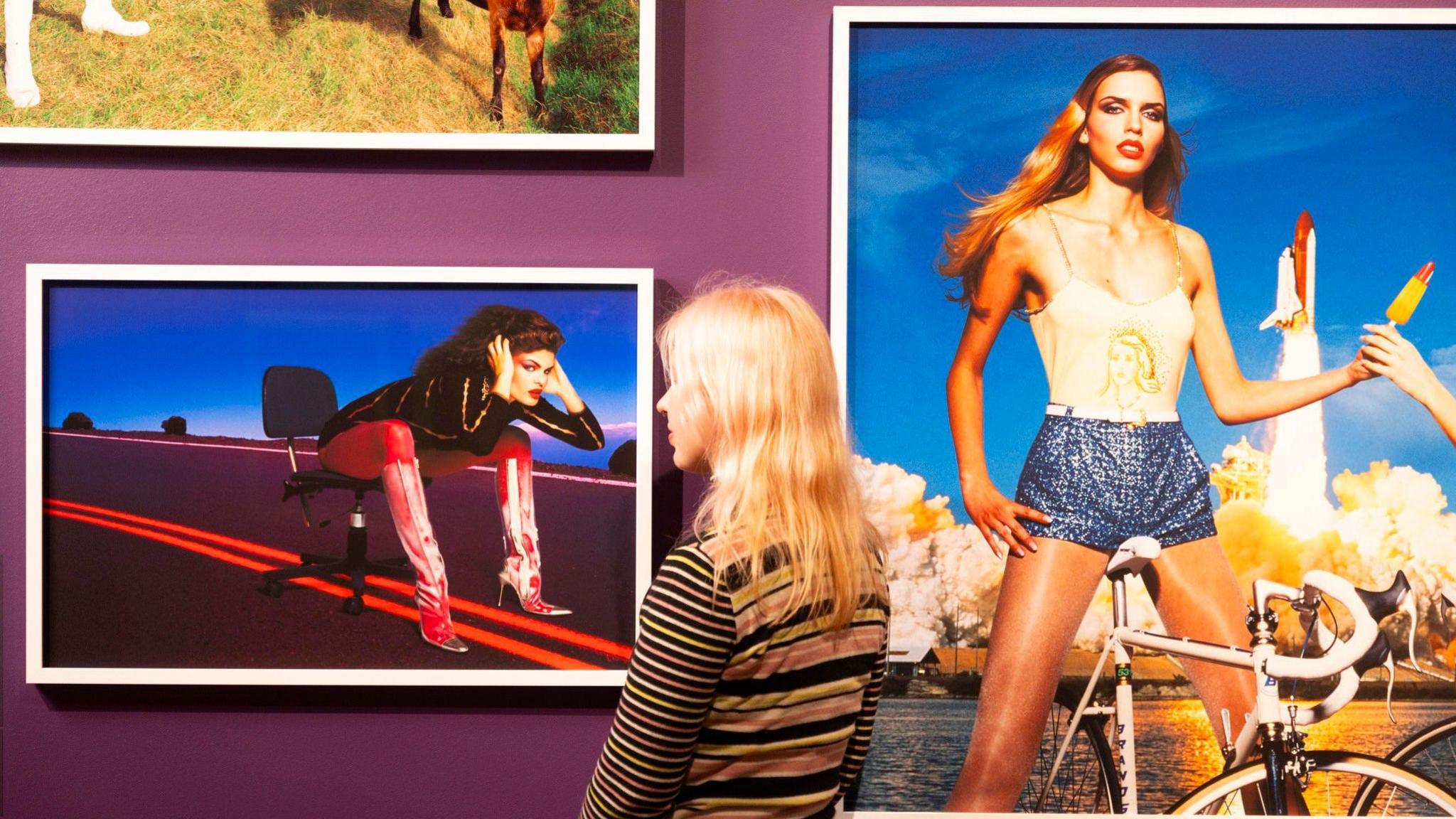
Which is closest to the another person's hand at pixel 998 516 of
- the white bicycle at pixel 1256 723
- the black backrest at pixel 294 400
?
the white bicycle at pixel 1256 723

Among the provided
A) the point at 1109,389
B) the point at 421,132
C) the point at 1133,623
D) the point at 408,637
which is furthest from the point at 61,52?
the point at 1133,623

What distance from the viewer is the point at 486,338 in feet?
4.54

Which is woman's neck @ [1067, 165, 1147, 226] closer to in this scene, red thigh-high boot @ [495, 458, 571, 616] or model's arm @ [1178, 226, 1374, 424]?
model's arm @ [1178, 226, 1374, 424]

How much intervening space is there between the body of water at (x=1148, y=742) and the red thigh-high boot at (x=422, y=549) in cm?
61

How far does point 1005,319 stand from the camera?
1.40 metres

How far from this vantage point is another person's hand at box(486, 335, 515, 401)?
138 cm

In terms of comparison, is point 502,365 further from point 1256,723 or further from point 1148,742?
point 1256,723

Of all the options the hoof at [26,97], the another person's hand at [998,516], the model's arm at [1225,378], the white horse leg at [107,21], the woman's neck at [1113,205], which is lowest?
the another person's hand at [998,516]

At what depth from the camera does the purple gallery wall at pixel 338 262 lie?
1.40 metres

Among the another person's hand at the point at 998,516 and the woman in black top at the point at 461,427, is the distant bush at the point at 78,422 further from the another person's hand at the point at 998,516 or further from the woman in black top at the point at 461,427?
the another person's hand at the point at 998,516

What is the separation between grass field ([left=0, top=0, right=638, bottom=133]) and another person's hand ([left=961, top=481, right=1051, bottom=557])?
688 mm

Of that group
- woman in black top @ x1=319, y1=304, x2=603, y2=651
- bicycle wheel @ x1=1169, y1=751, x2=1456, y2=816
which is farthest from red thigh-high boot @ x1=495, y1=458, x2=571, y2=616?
bicycle wheel @ x1=1169, y1=751, x2=1456, y2=816

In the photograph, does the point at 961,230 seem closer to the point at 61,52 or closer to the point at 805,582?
the point at 805,582

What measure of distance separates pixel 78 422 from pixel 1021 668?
4.34ft
